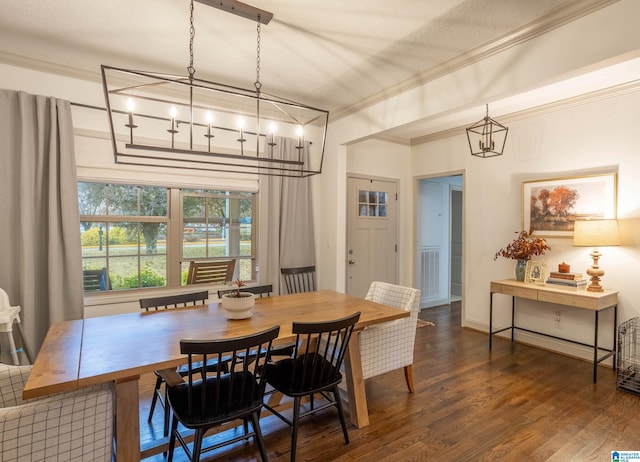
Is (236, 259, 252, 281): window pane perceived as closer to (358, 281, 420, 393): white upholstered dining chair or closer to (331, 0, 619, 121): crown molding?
(358, 281, 420, 393): white upholstered dining chair

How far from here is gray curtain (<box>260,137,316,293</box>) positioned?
4207 millimetres

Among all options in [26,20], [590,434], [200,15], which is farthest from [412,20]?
[590,434]

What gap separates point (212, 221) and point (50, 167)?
1558mm

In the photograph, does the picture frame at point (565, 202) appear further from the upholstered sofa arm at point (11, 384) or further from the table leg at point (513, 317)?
the upholstered sofa arm at point (11, 384)

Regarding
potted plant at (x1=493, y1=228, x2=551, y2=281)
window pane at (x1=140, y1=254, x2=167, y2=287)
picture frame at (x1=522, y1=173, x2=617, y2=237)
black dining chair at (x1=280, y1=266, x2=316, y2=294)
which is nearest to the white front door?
black dining chair at (x1=280, y1=266, x2=316, y2=294)

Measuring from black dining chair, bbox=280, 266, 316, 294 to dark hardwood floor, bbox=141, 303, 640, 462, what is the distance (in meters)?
1.59

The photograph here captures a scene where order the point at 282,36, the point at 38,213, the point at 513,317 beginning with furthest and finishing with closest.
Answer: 1. the point at 513,317
2. the point at 38,213
3. the point at 282,36

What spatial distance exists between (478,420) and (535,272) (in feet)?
6.56

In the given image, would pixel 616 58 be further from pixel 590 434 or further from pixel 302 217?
pixel 302 217

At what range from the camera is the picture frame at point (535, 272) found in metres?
3.73

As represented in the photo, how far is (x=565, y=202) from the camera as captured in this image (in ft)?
12.2

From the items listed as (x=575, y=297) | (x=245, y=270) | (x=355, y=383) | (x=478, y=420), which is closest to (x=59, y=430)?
(x=355, y=383)

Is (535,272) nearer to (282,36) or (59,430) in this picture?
(282,36)

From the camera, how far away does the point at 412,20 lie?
2.44 m
